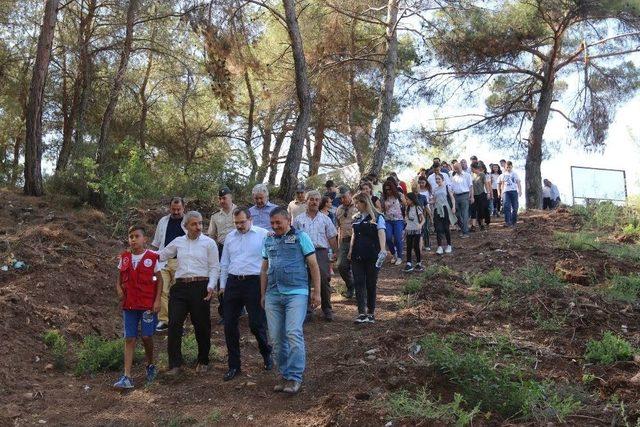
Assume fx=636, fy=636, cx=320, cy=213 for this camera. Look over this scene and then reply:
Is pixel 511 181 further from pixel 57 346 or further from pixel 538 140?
pixel 57 346

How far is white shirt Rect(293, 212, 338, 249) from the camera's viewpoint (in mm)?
8320

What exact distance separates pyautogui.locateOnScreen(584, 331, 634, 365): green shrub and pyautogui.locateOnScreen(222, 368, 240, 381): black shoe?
11.0ft

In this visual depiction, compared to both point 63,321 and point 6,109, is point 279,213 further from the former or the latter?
point 6,109

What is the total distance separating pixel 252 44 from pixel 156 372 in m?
9.88

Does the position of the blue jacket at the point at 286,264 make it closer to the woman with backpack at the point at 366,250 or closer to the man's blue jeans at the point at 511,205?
the woman with backpack at the point at 366,250

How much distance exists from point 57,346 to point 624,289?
7.07 meters

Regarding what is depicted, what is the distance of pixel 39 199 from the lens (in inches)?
513

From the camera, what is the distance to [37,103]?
500 inches

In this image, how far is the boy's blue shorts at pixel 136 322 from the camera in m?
6.39

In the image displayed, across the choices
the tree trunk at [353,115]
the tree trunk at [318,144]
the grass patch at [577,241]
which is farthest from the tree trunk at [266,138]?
the grass patch at [577,241]

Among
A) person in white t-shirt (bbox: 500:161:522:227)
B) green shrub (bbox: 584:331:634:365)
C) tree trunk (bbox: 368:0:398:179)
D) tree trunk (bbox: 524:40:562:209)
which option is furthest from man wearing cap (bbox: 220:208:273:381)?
tree trunk (bbox: 524:40:562:209)

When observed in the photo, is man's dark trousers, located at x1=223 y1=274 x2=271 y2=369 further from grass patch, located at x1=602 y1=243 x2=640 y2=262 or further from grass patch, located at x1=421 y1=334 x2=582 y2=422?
grass patch, located at x1=602 y1=243 x2=640 y2=262

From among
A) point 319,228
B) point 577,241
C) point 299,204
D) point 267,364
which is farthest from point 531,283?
point 267,364

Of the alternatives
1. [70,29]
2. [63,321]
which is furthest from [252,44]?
[63,321]
